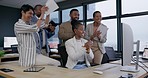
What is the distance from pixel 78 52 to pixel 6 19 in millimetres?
5577

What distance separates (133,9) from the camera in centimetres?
425

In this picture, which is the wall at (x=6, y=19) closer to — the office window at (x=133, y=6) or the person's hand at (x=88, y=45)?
A: the office window at (x=133, y=6)

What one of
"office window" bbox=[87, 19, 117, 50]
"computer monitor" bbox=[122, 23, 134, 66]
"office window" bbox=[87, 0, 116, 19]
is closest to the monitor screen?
"office window" bbox=[87, 0, 116, 19]

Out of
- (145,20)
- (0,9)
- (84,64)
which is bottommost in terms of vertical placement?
(84,64)

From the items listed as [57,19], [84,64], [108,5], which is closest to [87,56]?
[84,64]

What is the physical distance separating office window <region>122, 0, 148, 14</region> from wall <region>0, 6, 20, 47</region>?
15.0 feet

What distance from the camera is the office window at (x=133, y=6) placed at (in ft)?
13.3

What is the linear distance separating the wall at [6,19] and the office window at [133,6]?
4571 mm

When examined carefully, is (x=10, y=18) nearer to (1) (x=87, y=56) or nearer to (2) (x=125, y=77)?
(1) (x=87, y=56)

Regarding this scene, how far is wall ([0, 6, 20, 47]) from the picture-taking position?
6442mm

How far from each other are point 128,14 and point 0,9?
189 inches

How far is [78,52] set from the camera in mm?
1878

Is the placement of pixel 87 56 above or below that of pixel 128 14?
below

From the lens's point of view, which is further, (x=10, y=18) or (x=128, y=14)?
(x=10, y=18)
